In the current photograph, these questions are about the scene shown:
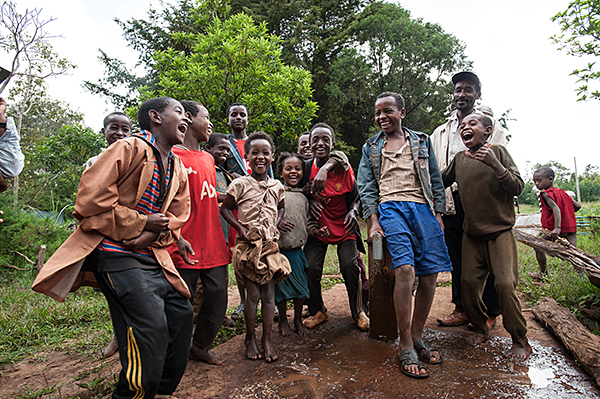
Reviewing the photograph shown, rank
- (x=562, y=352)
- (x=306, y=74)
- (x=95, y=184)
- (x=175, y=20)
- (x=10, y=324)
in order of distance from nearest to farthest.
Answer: (x=95, y=184)
(x=562, y=352)
(x=10, y=324)
(x=306, y=74)
(x=175, y=20)

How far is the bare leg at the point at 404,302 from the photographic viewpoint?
2.67 m

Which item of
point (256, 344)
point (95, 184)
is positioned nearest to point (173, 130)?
point (95, 184)

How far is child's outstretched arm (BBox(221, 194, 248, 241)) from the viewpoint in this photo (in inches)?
116

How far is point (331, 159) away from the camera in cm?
362

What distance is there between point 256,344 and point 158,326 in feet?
4.34

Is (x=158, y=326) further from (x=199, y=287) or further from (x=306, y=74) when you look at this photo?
(x=306, y=74)

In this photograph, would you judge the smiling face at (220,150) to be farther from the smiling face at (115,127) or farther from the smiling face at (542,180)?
the smiling face at (542,180)

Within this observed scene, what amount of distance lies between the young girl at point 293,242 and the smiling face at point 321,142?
0.75ft

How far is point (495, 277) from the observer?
115 inches

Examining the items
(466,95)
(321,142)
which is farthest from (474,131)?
(321,142)

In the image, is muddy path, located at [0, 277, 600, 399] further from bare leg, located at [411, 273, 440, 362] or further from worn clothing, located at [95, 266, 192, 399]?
worn clothing, located at [95, 266, 192, 399]

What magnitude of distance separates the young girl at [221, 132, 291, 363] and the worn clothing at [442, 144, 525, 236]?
5.58 feet

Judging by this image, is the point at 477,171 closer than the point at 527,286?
Yes

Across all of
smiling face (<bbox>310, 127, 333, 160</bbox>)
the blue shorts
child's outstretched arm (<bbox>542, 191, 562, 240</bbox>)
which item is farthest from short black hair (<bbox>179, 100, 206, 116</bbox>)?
child's outstretched arm (<bbox>542, 191, 562, 240</bbox>)
